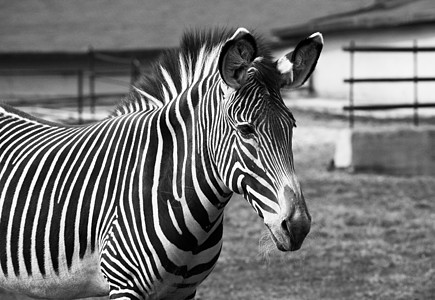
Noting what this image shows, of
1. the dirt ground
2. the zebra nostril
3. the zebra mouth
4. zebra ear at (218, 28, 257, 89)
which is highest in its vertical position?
zebra ear at (218, 28, 257, 89)

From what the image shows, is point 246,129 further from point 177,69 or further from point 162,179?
point 177,69

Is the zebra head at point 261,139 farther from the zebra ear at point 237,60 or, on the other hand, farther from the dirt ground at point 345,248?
the dirt ground at point 345,248

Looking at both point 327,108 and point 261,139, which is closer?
point 261,139

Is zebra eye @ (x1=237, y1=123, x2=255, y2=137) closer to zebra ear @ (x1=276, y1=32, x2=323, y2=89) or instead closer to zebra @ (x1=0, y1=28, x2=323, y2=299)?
zebra @ (x1=0, y1=28, x2=323, y2=299)

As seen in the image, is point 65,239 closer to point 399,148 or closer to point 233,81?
point 233,81

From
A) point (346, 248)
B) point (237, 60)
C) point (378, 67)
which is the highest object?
point (378, 67)

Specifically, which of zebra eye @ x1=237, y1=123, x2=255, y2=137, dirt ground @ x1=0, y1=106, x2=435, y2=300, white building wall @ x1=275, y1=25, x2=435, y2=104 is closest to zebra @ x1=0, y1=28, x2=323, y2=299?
zebra eye @ x1=237, y1=123, x2=255, y2=137

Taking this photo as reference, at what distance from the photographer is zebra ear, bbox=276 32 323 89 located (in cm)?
439

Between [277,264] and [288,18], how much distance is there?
27985mm

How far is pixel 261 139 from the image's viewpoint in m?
4.17

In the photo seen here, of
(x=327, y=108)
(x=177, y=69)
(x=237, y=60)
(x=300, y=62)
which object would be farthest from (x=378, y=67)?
(x=237, y=60)

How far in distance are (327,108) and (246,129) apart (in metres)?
19.6

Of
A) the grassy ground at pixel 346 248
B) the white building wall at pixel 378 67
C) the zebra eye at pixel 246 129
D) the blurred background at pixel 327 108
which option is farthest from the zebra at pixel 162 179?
the white building wall at pixel 378 67

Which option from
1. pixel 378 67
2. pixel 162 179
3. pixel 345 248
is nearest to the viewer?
pixel 162 179
